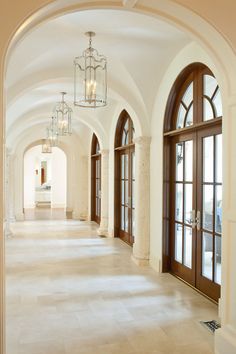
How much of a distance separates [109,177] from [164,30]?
5784mm

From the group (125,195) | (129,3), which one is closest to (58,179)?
(125,195)

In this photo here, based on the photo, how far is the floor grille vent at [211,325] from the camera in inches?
148

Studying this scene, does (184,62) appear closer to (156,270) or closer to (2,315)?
(156,270)

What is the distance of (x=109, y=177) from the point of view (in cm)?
991

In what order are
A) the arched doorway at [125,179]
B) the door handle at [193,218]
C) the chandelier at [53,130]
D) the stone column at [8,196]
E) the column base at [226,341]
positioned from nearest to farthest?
1. the column base at [226,341]
2. the door handle at [193,218]
3. the arched doorway at [125,179]
4. the stone column at [8,196]
5. the chandelier at [53,130]

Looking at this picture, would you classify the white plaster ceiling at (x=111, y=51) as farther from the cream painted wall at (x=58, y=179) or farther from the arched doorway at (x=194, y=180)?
the cream painted wall at (x=58, y=179)

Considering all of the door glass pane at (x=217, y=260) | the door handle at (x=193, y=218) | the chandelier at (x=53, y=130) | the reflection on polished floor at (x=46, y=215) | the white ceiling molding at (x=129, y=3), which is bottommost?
the reflection on polished floor at (x=46, y=215)

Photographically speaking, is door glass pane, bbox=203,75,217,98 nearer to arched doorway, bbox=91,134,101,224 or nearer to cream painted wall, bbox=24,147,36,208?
arched doorway, bbox=91,134,101,224

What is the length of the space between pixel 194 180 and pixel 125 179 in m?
3.91

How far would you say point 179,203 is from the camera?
5652 millimetres

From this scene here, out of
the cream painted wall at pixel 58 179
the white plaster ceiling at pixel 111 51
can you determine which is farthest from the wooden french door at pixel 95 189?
the cream painted wall at pixel 58 179

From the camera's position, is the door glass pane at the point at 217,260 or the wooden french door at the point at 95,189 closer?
the door glass pane at the point at 217,260

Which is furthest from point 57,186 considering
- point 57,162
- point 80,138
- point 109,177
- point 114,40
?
point 114,40

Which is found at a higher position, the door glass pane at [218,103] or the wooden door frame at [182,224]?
the door glass pane at [218,103]
